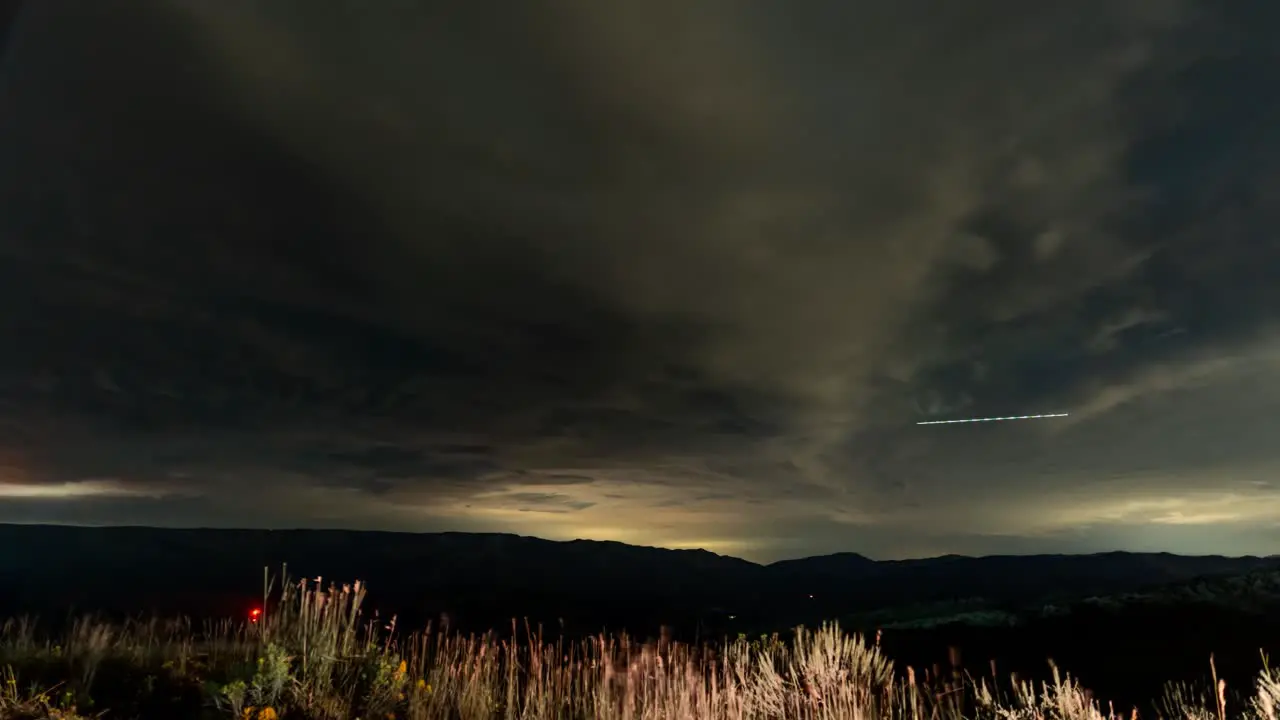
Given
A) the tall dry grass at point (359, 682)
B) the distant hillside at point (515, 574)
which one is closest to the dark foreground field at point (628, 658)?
the tall dry grass at point (359, 682)

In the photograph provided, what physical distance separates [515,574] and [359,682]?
90.9 m

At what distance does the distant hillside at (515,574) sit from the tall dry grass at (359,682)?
1683 inches

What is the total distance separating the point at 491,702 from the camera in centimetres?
780

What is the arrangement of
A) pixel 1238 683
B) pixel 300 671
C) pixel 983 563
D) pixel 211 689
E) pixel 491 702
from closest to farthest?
1. pixel 211 689
2. pixel 300 671
3. pixel 491 702
4. pixel 1238 683
5. pixel 983 563

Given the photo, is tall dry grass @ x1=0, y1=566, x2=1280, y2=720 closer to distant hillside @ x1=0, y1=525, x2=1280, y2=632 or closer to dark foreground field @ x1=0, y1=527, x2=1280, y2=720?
dark foreground field @ x1=0, y1=527, x2=1280, y2=720

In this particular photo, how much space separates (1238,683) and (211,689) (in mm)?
18186

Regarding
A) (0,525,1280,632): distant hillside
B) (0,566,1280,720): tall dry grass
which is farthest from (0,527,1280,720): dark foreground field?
(0,525,1280,632): distant hillside

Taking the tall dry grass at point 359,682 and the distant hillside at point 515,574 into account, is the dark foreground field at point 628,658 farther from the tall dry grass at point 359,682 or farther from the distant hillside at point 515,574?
the distant hillside at point 515,574

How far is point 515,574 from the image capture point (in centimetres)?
9425

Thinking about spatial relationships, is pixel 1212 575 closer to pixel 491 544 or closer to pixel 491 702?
pixel 491 702

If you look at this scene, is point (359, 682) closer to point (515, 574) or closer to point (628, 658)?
point (628, 658)

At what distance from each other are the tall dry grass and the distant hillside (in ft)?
140

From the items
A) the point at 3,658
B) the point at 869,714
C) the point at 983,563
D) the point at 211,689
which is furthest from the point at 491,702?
the point at 983,563

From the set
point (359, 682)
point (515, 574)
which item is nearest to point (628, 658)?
point (359, 682)
